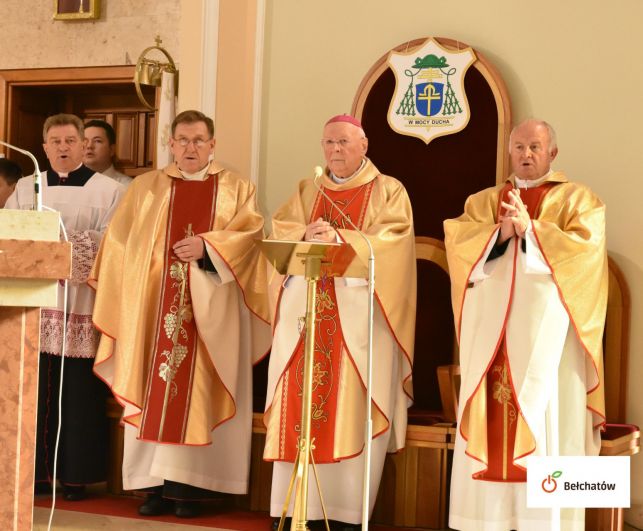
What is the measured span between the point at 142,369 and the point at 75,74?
346 cm

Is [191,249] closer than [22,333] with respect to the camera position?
No

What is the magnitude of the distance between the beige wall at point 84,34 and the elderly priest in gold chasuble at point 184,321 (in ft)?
8.39

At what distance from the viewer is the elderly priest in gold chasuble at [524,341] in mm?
4582

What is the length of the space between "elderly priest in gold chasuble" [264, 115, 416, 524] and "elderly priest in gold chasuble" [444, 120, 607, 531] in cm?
29

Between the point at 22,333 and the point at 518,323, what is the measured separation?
2363mm

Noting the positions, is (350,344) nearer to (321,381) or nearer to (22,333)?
(321,381)

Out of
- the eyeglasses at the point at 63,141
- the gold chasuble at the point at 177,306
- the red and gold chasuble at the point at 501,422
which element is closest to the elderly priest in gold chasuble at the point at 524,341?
the red and gold chasuble at the point at 501,422

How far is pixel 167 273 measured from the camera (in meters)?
5.31

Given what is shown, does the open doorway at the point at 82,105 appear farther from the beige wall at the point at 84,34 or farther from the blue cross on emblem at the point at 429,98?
the blue cross on emblem at the point at 429,98

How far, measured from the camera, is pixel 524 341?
15.1ft

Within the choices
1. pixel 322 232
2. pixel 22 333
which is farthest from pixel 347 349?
pixel 22 333

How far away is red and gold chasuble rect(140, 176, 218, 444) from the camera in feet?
16.9

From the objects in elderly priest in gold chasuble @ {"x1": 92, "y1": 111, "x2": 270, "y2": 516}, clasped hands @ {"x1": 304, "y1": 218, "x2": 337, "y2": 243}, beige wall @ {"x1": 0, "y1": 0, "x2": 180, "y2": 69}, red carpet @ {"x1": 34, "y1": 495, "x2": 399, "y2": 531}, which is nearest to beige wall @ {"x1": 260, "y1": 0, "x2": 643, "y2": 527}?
elderly priest in gold chasuble @ {"x1": 92, "y1": 111, "x2": 270, "y2": 516}

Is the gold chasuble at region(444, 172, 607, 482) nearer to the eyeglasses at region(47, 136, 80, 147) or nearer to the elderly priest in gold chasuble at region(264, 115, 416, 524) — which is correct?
the elderly priest in gold chasuble at region(264, 115, 416, 524)
